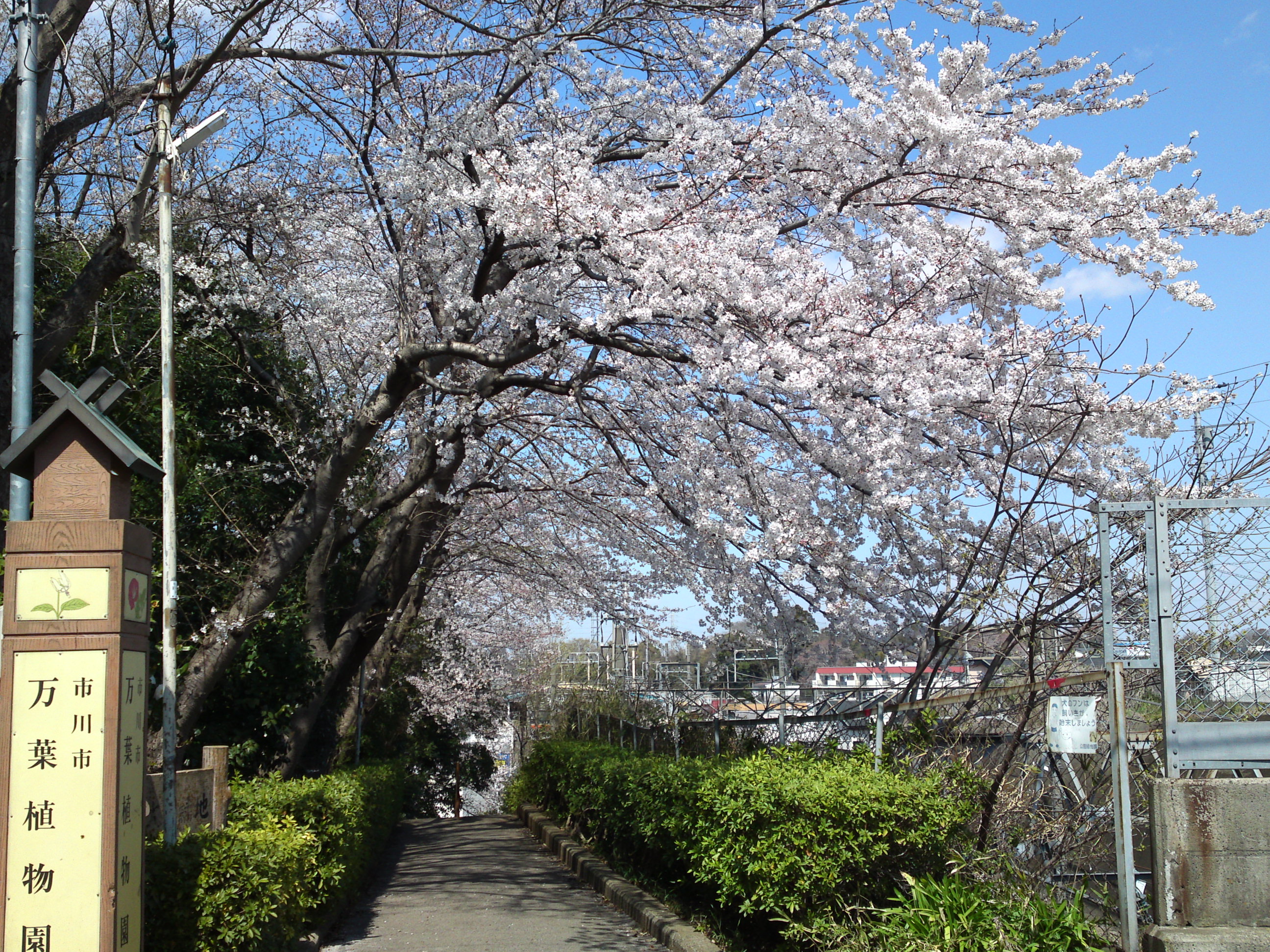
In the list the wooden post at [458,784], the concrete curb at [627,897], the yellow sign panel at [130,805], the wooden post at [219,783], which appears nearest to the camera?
the yellow sign panel at [130,805]

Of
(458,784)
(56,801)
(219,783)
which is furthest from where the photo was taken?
(458,784)

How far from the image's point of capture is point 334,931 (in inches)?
360

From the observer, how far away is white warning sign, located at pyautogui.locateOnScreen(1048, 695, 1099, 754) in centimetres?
502

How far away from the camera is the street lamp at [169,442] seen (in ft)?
20.9

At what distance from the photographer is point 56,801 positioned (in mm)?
4719

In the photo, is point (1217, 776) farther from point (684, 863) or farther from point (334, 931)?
point (334, 931)

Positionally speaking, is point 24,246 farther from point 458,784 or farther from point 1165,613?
point 458,784

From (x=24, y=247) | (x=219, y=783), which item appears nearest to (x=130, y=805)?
(x=219, y=783)

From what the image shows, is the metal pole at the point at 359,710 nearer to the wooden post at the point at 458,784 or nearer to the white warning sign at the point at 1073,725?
the white warning sign at the point at 1073,725

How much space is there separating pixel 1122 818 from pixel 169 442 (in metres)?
6.05

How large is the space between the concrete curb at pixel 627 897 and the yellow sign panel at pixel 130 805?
12.8ft

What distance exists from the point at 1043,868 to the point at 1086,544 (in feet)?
6.11

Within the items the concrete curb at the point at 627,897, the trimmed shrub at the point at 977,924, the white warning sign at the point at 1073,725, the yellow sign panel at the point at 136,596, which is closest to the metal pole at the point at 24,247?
the yellow sign panel at the point at 136,596

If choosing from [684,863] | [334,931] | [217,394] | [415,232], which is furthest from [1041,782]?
[217,394]
